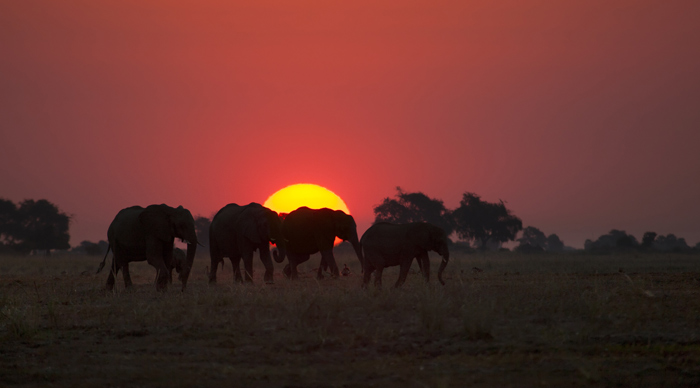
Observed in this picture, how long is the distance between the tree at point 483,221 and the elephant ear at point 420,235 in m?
70.8

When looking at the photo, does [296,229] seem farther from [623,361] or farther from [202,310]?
[623,361]

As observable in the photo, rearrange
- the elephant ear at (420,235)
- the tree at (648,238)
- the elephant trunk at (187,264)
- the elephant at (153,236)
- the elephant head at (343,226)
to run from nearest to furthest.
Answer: the elephant ear at (420,235)
the elephant at (153,236)
the elephant trunk at (187,264)
the elephant head at (343,226)
the tree at (648,238)

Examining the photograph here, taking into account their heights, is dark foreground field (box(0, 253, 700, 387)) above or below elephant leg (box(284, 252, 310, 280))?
below

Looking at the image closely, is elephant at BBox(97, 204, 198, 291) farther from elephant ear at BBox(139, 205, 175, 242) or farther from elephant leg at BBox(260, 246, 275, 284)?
elephant leg at BBox(260, 246, 275, 284)

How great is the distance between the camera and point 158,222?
1641 cm

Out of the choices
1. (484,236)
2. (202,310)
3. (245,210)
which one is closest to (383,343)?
(202,310)

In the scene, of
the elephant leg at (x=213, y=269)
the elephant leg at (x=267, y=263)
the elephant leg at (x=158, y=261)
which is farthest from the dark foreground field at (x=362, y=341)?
the elephant leg at (x=213, y=269)

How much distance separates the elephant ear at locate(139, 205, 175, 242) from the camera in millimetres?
16344

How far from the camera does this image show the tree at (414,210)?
83062 millimetres

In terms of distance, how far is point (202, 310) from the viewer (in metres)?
11.9

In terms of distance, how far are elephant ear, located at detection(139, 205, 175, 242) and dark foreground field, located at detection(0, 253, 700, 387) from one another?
3.23m

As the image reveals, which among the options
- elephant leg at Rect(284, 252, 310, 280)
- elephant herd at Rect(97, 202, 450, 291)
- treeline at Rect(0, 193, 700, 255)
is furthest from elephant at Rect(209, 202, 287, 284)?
treeline at Rect(0, 193, 700, 255)

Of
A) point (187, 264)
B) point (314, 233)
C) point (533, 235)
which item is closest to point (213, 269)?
point (187, 264)

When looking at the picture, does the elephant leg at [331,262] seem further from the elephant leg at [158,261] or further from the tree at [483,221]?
the tree at [483,221]
